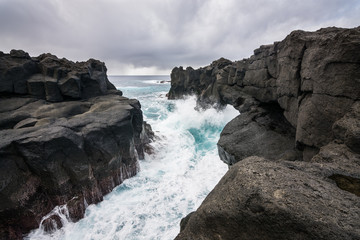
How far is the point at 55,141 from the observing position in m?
8.16

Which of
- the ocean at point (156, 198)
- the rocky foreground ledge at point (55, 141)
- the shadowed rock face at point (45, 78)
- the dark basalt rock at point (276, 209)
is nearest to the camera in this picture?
the dark basalt rock at point (276, 209)

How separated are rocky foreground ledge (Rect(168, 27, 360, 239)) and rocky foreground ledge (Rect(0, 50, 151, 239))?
22.4 feet

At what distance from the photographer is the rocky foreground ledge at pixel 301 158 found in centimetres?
227

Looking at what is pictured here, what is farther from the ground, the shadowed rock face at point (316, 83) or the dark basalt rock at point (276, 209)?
the shadowed rock face at point (316, 83)

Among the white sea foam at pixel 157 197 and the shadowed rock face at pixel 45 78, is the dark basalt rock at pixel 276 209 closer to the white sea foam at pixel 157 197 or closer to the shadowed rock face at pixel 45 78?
the white sea foam at pixel 157 197

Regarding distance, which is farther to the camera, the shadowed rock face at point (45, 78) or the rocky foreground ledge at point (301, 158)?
the shadowed rock face at point (45, 78)

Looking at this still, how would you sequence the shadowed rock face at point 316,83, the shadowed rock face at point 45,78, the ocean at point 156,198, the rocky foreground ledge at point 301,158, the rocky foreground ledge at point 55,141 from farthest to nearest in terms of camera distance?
the shadowed rock face at point 45,78, the ocean at point 156,198, the rocky foreground ledge at point 55,141, the shadowed rock face at point 316,83, the rocky foreground ledge at point 301,158

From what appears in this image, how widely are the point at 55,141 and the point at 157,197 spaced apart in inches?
239

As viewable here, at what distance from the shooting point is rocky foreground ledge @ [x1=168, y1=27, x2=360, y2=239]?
227 cm

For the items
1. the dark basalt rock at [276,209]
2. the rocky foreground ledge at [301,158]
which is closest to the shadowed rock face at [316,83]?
the rocky foreground ledge at [301,158]

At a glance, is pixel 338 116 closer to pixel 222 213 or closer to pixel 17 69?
pixel 222 213

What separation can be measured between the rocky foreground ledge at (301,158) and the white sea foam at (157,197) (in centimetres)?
414

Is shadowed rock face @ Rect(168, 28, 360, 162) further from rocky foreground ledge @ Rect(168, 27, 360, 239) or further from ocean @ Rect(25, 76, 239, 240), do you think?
ocean @ Rect(25, 76, 239, 240)

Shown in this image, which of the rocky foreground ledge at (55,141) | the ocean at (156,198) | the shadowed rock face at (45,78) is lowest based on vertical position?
the ocean at (156,198)
